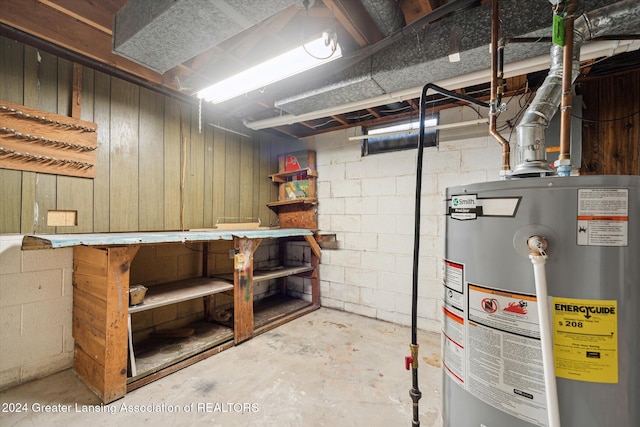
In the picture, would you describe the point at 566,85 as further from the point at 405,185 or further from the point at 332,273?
the point at 332,273

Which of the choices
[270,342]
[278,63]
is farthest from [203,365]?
[278,63]

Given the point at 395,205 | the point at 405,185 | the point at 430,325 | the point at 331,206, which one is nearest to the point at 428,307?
the point at 430,325

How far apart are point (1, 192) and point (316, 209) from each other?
279cm

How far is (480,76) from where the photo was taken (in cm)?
196

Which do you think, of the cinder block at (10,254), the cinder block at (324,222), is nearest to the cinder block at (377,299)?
the cinder block at (324,222)

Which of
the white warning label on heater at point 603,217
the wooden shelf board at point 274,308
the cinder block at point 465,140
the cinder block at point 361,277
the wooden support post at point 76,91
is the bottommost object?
the wooden shelf board at point 274,308

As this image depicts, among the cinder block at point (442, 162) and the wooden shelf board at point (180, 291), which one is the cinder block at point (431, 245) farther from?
the wooden shelf board at point (180, 291)

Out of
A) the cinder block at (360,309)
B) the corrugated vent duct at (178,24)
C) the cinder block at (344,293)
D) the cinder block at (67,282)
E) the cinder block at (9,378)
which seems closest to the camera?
the corrugated vent duct at (178,24)

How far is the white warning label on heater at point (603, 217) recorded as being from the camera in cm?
66

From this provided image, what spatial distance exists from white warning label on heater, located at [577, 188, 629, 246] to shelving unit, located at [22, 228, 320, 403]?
6.79 feet

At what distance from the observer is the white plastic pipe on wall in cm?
65

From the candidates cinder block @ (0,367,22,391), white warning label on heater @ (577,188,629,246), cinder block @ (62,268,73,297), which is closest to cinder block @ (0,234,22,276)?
cinder block @ (62,268,73,297)

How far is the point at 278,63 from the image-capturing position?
1.98 metres

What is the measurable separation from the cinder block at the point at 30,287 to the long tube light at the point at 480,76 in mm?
2376
